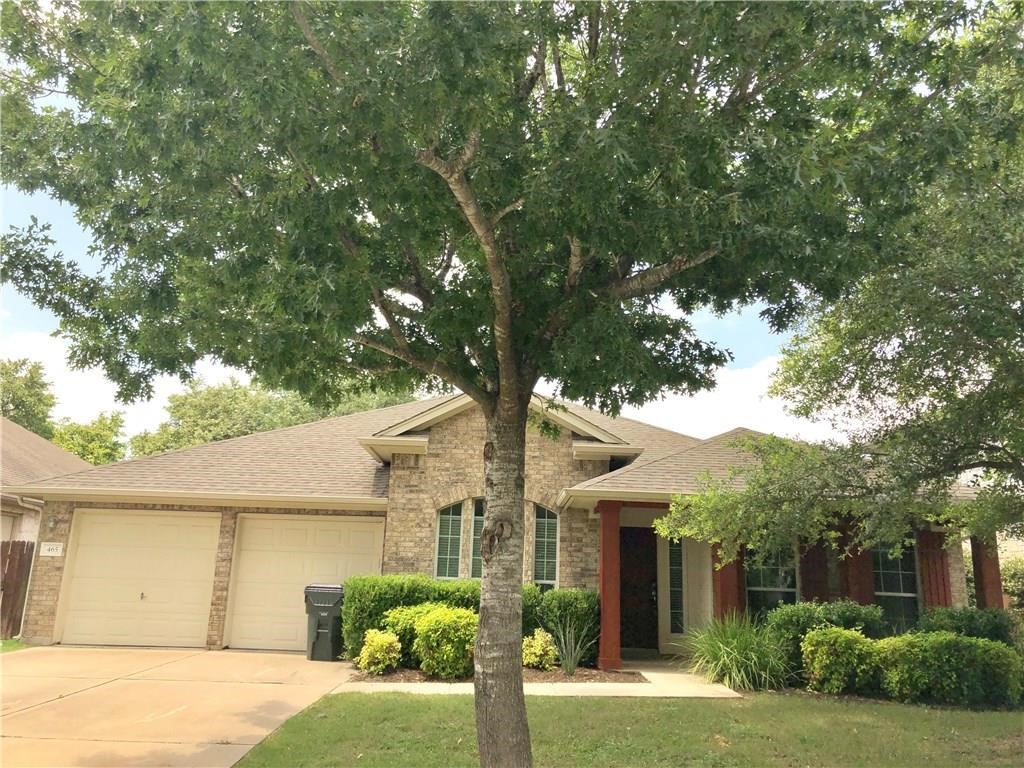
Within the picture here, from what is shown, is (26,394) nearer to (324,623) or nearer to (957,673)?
(324,623)

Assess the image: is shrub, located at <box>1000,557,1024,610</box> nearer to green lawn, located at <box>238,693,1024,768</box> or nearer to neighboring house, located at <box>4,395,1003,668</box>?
neighboring house, located at <box>4,395,1003,668</box>

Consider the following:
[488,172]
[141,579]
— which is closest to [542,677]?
[488,172]

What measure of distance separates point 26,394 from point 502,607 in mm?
35536

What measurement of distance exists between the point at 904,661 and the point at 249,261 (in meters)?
9.49

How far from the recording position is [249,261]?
6305 millimetres

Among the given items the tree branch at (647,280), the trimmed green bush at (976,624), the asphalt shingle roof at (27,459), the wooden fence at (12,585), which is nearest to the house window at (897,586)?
the trimmed green bush at (976,624)

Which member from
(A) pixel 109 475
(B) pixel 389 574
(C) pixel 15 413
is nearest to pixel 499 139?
(B) pixel 389 574

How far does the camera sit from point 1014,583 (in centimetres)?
2008

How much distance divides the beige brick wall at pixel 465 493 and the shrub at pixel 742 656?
9.75 feet

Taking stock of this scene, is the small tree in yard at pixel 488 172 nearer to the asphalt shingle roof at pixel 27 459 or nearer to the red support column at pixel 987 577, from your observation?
the red support column at pixel 987 577

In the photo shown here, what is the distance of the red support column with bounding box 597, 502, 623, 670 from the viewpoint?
479 inches

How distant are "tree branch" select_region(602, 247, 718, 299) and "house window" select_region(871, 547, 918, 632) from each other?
343 inches

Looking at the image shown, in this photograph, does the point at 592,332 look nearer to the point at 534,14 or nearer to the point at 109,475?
the point at 534,14

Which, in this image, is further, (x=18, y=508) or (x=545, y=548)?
(x=18, y=508)
